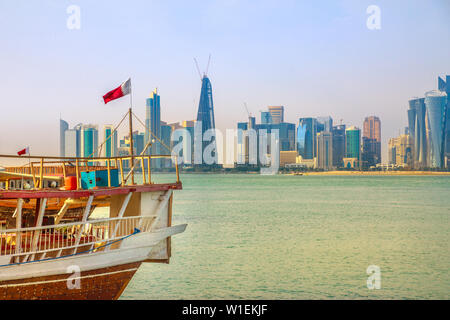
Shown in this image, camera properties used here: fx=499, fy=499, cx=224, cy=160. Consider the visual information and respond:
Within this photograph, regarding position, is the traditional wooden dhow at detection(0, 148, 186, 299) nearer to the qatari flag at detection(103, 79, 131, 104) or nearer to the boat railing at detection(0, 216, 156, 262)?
the boat railing at detection(0, 216, 156, 262)

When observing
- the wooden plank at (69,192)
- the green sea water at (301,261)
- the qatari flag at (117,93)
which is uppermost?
the qatari flag at (117,93)

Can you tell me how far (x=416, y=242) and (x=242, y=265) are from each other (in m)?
13.8

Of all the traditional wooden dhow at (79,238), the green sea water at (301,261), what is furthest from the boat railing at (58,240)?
the green sea water at (301,261)

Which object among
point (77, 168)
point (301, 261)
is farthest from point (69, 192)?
point (301, 261)

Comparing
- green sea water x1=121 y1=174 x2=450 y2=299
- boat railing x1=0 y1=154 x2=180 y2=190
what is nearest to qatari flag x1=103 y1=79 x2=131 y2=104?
boat railing x1=0 y1=154 x2=180 y2=190

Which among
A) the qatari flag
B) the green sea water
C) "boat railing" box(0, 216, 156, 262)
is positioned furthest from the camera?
the green sea water

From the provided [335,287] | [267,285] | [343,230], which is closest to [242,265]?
[267,285]

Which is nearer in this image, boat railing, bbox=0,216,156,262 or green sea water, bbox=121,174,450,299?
boat railing, bbox=0,216,156,262

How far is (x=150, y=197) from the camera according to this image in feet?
44.3

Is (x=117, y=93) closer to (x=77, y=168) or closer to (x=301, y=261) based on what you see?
(x=77, y=168)

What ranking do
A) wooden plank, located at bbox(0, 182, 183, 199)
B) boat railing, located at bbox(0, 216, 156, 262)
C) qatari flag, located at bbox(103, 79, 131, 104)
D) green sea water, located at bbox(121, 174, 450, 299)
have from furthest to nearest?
green sea water, located at bbox(121, 174, 450, 299) < qatari flag, located at bbox(103, 79, 131, 104) < boat railing, located at bbox(0, 216, 156, 262) < wooden plank, located at bbox(0, 182, 183, 199)

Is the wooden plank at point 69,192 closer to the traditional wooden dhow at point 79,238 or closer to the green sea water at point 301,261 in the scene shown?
the traditional wooden dhow at point 79,238

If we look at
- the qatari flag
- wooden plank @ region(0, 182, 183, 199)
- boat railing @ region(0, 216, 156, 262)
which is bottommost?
boat railing @ region(0, 216, 156, 262)
